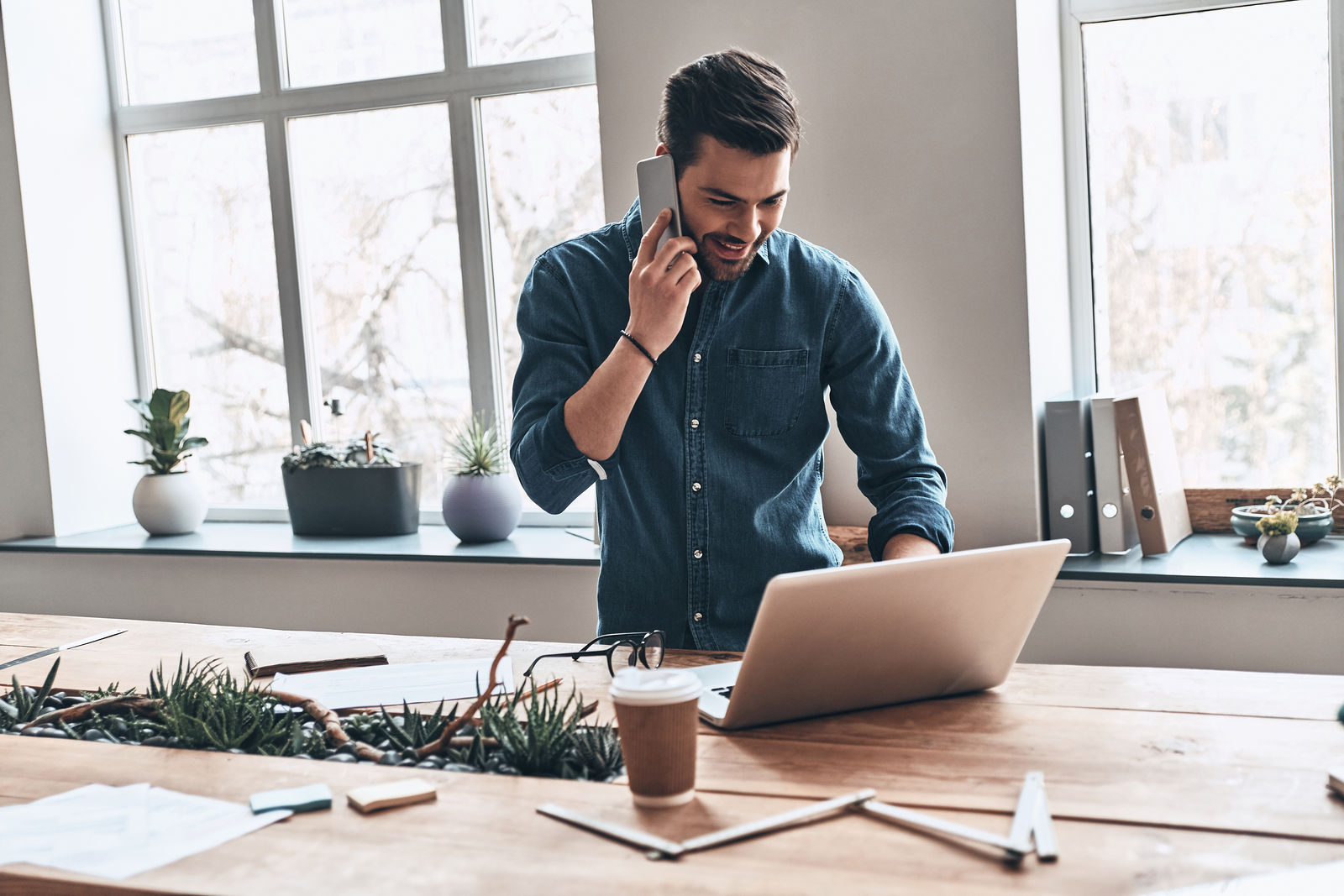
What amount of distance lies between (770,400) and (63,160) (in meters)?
2.84

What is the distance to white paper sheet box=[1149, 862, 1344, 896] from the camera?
79 centimetres

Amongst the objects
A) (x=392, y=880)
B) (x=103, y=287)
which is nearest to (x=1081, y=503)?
(x=392, y=880)

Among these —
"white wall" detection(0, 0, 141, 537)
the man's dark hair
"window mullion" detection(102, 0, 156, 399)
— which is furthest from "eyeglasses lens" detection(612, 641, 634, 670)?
"window mullion" detection(102, 0, 156, 399)

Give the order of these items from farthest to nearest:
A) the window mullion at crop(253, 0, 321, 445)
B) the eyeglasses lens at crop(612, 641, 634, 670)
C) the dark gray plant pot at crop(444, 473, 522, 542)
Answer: the window mullion at crop(253, 0, 321, 445), the dark gray plant pot at crop(444, 473, 522, 542), the eyeglasses lens at crop(612, 641, 634, 670)

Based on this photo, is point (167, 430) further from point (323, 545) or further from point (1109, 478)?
point (1109, 478)

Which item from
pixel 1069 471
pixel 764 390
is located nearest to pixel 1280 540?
pixel 1069 471

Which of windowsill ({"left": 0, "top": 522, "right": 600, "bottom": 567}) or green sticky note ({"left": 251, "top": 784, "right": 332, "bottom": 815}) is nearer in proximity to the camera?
Result: green sticky note ({"left": 251, "top": 784, "right": 332, "bottom": 815})

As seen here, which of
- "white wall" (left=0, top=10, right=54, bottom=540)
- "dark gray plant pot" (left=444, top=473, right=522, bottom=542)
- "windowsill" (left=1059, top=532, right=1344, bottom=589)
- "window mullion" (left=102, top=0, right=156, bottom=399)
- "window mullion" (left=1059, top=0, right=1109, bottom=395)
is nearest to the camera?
Result: "windowsill" (left=1059, top=532, right=1344, bottom=589)

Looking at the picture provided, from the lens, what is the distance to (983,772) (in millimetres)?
1047

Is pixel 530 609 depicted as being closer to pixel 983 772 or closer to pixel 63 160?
pixel 983 772

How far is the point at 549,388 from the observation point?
166 centimetres

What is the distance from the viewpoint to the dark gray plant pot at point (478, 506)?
2.99 m

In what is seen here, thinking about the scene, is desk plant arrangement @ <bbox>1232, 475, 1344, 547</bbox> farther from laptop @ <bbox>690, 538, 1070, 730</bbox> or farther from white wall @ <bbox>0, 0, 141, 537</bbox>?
white wall @ <bbox>0, 0, 141, 537</bbox>

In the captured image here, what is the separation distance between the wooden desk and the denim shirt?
0.39 m
